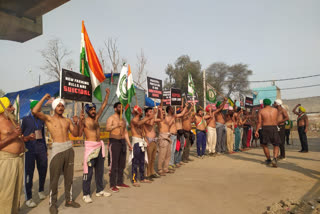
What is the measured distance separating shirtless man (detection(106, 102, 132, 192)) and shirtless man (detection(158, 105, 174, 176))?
1.44m

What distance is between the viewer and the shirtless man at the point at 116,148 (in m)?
5.12

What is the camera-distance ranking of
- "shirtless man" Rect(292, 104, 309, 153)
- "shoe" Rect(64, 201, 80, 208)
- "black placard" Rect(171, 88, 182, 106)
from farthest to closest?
"shirtless man" Rect(292, 104, 309, 153)
"black placard" Rect(171, 88, 182, 106)
"shoe" Rect(64, 201, 80, 208)

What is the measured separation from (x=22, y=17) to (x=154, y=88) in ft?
14.5

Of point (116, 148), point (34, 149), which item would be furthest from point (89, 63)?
point (34, 149)

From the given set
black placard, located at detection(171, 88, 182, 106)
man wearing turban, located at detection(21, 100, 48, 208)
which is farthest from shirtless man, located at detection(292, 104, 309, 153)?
man wearing turban, located at detection(21, 100, 48, 208)

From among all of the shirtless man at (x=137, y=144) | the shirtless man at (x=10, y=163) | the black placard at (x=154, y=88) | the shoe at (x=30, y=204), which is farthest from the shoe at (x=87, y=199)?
the black placard at (x=154, y=88)

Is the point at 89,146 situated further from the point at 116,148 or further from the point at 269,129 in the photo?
the point at 269,129

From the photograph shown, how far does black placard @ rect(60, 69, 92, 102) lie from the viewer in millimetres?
4309

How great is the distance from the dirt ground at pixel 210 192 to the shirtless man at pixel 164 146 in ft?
1.04

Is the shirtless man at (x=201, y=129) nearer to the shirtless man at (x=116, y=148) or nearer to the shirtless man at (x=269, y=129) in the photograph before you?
the shirtless man at (x=269, y=129)

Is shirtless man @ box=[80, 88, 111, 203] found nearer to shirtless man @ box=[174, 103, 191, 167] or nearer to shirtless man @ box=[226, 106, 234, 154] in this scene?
shirtless man @ box=[174, 103, 191, 167]

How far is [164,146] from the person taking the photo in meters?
6.60

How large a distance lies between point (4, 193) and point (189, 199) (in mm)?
2957

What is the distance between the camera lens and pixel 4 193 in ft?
10.9
